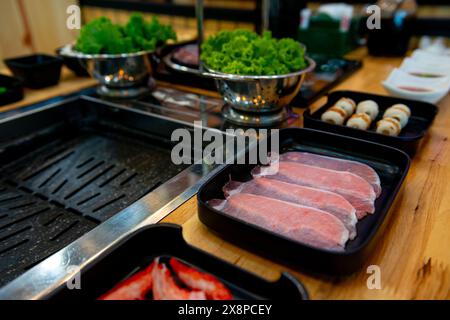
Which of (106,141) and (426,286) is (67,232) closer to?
(106,141)

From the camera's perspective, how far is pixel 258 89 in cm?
128

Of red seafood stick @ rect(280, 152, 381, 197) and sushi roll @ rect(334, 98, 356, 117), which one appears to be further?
sushi roll @ rect(334, 98, 356, 117)

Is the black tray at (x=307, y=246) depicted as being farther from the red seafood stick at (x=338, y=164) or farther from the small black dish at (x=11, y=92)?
the small black dish at (x=11, y=92)

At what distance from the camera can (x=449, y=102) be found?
1.62m

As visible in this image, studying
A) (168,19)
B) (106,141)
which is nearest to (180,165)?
(106,141)

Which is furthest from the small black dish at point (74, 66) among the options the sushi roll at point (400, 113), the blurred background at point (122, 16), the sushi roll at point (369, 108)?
the sushi roll at point (400, 113)

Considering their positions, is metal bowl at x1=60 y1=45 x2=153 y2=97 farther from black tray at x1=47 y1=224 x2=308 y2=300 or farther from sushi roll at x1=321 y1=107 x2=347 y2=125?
black tray at x1=47 y1=224 x2=308 y2=300

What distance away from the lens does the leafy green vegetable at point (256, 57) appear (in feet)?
4.08

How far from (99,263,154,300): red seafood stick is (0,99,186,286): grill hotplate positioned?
354 millimetres

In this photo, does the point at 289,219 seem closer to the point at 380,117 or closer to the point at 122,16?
the point at 380,117

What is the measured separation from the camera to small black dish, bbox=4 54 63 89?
170 cm

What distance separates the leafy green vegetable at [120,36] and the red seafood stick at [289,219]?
955mm

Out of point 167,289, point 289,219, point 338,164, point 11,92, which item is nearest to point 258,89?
point 338,164

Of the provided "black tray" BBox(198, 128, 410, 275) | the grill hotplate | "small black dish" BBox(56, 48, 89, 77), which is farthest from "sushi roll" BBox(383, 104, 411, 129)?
"small black dish" BBox(56, 48, 89, 77)
